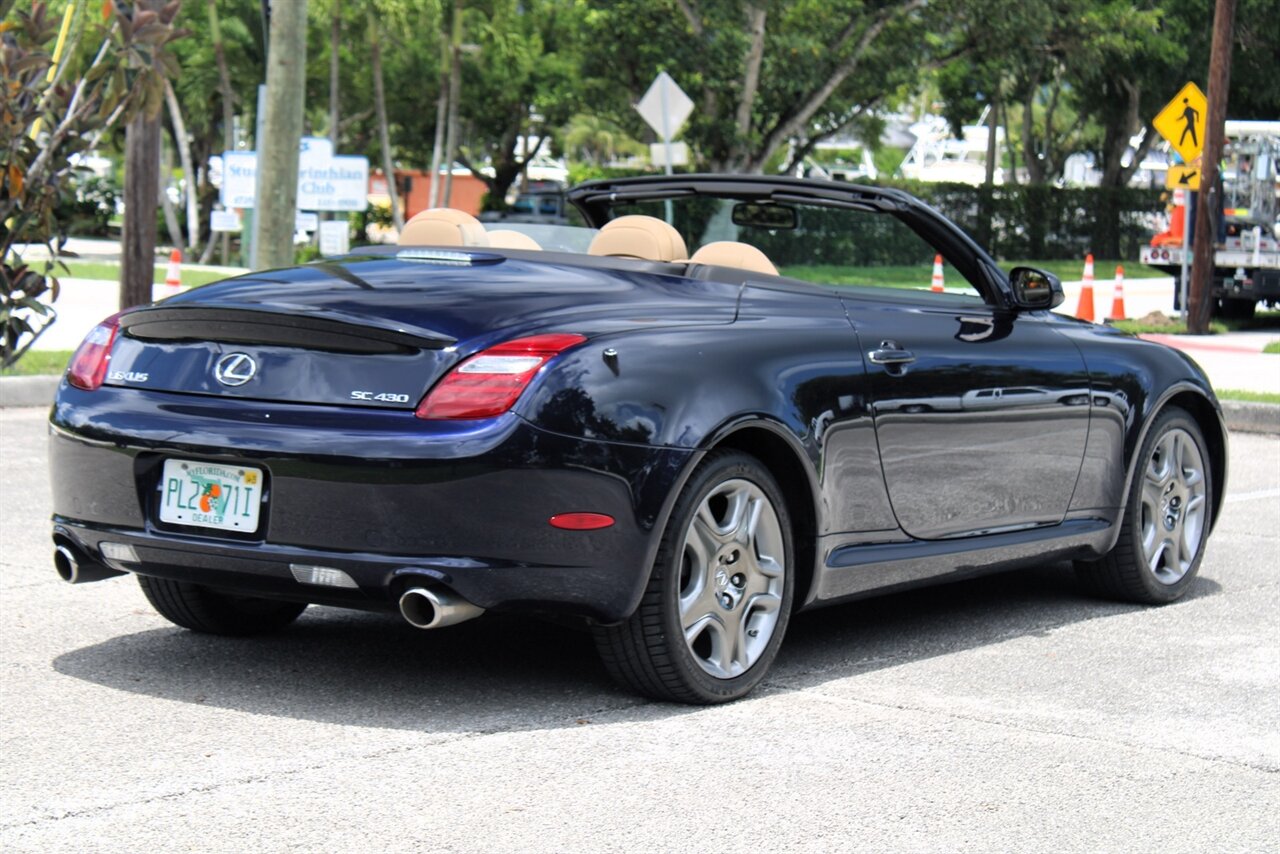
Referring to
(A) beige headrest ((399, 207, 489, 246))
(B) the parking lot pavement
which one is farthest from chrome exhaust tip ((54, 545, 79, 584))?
Result: (A) beige headrest ((399, 207, 489, 246))

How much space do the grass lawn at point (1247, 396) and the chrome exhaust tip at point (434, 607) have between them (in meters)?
10.6

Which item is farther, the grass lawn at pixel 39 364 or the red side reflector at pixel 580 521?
the grass lawn at pixel 39 364

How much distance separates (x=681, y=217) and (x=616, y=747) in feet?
8.59

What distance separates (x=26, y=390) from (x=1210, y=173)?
13908mm

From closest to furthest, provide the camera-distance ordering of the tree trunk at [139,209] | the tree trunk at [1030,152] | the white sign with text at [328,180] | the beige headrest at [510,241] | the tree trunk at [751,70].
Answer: the beige headrest at [510,241] < the tree trunk at [139,209] < the white sign with text at [328,180] < the tree trunk at [751,70] < the tree trunk at [1030,152]

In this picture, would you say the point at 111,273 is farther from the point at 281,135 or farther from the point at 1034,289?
the point at 1034,289

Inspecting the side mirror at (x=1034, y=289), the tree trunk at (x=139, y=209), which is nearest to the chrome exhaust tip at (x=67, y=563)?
Answer: the side mirror at (x=1034, y=289)

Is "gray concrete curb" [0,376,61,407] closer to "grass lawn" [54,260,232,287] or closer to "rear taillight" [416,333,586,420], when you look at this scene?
"rear taillight" [416,333,586,420]

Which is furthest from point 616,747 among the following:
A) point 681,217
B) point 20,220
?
point 20,220

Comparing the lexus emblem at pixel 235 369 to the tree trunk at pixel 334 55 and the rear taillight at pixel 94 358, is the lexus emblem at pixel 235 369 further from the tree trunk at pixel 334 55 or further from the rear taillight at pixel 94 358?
the tree trunk at pixel 334 55

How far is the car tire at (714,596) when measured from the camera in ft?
16.3

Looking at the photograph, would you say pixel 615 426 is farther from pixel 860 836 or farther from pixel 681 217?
pixel 681 217

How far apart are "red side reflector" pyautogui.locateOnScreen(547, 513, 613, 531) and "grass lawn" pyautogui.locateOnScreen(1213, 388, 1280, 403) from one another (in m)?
10.4

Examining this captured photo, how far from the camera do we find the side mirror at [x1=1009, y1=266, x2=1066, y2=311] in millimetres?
6379
